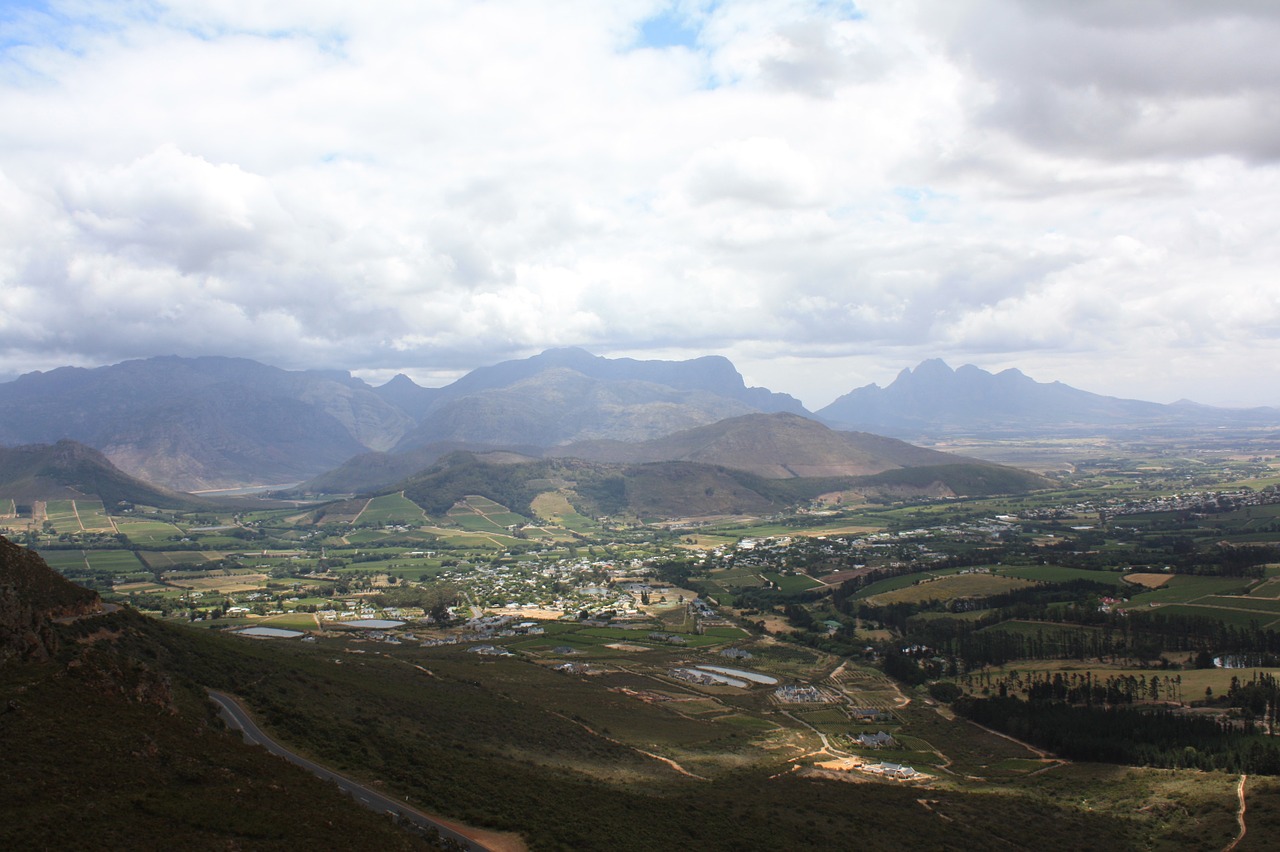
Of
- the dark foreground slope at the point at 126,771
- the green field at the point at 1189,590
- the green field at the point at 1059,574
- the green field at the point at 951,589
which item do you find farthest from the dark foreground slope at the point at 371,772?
the green field at the point at 1059,574

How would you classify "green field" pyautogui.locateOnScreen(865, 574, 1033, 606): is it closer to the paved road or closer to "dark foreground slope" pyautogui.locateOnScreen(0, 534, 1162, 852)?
"dark foreground slope" pyautogui.locateOnScreen(0, 534, 1162, 852)

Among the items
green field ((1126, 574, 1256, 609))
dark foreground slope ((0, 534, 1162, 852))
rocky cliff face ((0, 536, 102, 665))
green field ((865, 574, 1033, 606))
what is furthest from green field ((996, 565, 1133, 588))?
rocky cliff face ((0, 536, 102, 665))

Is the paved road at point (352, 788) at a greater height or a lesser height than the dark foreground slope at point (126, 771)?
lesser

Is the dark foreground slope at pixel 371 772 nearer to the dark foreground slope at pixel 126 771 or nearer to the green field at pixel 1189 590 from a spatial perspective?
the dark foreground slope at pixel 126 771

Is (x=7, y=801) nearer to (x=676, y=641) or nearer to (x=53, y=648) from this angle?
(x=53, y=648)

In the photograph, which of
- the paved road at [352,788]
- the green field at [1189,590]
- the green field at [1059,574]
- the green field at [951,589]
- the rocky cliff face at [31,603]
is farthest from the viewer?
the green field at [1059,574]

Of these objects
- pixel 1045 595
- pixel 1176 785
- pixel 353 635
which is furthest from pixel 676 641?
pixel 1176 785
